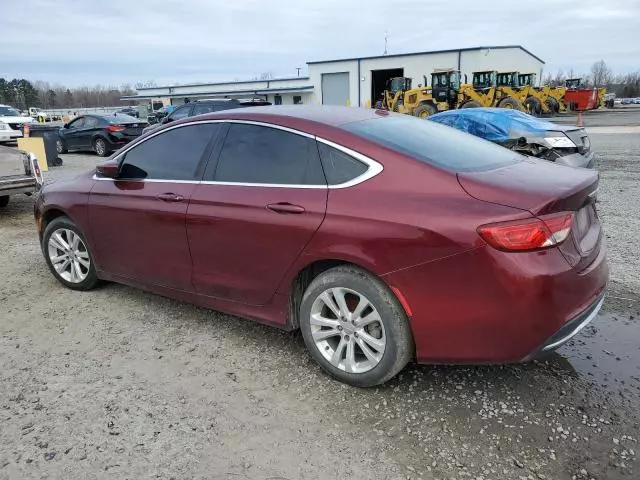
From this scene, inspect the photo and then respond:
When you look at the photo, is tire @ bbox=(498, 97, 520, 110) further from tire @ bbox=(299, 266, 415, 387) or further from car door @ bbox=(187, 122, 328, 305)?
tire @ bbox=(299, 266, 415, 387)

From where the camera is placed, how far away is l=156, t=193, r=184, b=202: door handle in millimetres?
3838

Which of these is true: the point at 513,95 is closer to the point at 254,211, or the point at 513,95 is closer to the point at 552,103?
the point at 552,103

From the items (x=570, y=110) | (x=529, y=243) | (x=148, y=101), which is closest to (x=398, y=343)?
(x=529, y=243)

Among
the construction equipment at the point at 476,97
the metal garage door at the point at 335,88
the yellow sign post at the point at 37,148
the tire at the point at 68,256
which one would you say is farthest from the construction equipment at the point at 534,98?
the tire at the point at 68,256

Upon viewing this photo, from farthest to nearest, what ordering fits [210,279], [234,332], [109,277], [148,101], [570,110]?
[148,101] → [570,110] → [109,277] → [234,332] → [210,279]

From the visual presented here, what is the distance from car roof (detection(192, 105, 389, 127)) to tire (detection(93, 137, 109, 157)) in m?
15.2

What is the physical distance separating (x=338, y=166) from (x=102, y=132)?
1643cm

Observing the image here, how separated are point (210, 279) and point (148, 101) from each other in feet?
240

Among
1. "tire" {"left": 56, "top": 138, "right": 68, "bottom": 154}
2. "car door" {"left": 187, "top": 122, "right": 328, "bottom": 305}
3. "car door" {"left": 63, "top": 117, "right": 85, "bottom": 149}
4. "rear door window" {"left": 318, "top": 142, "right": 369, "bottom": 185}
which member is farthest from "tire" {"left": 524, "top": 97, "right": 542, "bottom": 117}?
"rear door window" {"left": 318, "top": 142, "right": 369, "bottom": 185}

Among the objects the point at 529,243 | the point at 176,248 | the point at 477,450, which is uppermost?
the point at 529,243

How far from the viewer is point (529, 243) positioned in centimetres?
262

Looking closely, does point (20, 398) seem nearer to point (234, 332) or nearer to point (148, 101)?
point (234, 332)

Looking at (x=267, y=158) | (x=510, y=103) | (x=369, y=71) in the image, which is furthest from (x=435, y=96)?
(x=267, y=158)

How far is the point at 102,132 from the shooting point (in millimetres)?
17578
